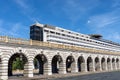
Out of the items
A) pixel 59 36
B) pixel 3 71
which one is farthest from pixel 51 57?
pixel 59 36

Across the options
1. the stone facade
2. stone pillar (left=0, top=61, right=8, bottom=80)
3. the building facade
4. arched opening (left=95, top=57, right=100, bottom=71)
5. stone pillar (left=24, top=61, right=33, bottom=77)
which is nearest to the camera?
stone pillar (left=0, top=61, right=8, bottom=80)

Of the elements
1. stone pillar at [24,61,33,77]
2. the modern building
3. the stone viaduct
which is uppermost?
the modern building

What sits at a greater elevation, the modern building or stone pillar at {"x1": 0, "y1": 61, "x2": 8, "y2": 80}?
the modern building

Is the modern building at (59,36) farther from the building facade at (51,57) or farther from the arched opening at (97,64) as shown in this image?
the arched opening at (97,64)

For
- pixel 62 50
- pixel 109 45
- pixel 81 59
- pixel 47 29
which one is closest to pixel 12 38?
pixel 62 50

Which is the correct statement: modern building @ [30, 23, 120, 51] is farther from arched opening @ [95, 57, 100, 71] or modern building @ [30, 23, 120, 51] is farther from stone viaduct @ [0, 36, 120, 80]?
stone viaduct @ [0, 36, 120, 80]

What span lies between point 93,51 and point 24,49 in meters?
31.2

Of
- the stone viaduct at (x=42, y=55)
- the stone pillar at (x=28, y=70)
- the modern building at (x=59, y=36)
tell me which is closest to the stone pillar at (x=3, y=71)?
the stone viaduct at (x=42, y=55)

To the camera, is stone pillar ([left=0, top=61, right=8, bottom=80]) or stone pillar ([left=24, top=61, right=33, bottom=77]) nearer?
stone pillar ([left=0, top=61, right=8, bottom=80])

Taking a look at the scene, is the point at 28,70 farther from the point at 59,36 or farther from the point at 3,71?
the point at 59,36

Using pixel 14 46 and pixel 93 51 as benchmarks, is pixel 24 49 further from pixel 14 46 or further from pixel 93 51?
pixel 93 51

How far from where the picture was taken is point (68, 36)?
14050 centimetres

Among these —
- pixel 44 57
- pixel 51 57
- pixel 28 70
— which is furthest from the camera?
pixel 51 57

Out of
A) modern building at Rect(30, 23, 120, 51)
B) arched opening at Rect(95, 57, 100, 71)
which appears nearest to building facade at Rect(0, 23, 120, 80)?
arched opening at Rect(95, 57, 100, 71)
